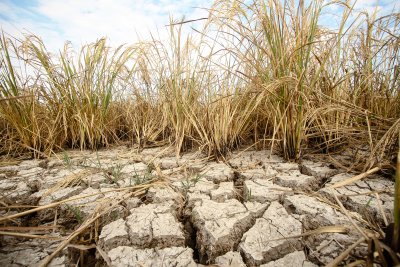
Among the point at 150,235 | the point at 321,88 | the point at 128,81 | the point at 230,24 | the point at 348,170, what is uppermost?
the point at 230,24

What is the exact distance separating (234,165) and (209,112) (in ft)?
1.20

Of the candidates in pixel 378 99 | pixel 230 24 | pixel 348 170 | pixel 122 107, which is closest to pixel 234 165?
pixel 348 170

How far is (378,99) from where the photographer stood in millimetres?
1384

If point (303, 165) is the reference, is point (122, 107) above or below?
above

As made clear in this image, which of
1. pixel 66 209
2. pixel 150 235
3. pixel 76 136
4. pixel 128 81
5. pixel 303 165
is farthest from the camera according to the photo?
pixel 128 81

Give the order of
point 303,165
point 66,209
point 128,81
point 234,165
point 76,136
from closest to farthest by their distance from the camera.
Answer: point 66,209 < point 303,165 < point 234,165 < point 76,136 < point 128,81

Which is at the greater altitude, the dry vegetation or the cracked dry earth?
the dry vegetation

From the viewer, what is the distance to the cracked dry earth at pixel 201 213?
72cm

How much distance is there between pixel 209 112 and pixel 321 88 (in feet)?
2.36

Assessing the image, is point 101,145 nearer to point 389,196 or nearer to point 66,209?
point 66,209

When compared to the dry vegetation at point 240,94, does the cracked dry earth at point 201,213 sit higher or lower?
lower

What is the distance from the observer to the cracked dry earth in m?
0.72

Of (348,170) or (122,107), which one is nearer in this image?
(348,170)

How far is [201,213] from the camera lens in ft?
2.89
